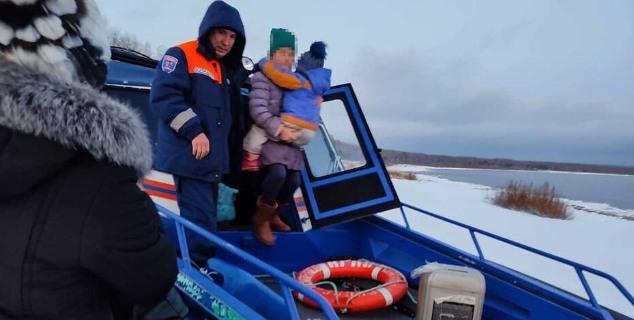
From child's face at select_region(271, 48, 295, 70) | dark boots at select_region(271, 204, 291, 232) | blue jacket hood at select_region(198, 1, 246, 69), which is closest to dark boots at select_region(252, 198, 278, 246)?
dark boots at select_region(271, 204, 291, 232)

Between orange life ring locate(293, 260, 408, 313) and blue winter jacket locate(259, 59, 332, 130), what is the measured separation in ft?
3.94

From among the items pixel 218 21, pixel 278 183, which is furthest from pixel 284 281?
pixel 218 21

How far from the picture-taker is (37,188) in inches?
47.6

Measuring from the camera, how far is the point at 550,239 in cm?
1032

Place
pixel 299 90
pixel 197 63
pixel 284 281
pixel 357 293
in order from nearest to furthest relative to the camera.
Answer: pixel 284 281 → pixel 197 63 → pixel 357 293 → pixel 299 90

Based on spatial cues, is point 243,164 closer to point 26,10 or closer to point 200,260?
point 200,260

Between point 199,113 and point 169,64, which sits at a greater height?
point 169,64

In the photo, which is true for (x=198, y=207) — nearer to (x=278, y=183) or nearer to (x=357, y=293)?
(x=278, y=183)

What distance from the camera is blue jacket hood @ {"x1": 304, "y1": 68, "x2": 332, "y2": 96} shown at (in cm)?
391

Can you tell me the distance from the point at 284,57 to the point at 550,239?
8853mm

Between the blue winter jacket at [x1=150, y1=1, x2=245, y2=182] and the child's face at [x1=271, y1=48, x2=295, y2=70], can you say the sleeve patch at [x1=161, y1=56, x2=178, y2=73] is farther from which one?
the child's face at [x1=271, y1=48, x2=295, y2=70]

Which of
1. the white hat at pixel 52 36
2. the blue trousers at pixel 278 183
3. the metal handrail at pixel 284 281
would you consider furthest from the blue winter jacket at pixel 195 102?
the white hat at pixel 52 36

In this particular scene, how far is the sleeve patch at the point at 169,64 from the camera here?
314 centimetres

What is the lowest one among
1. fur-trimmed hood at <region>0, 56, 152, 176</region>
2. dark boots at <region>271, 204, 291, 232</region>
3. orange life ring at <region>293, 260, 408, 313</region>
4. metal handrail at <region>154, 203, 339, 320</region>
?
orange life ring at <region>293, 260, 408, 313</region>
